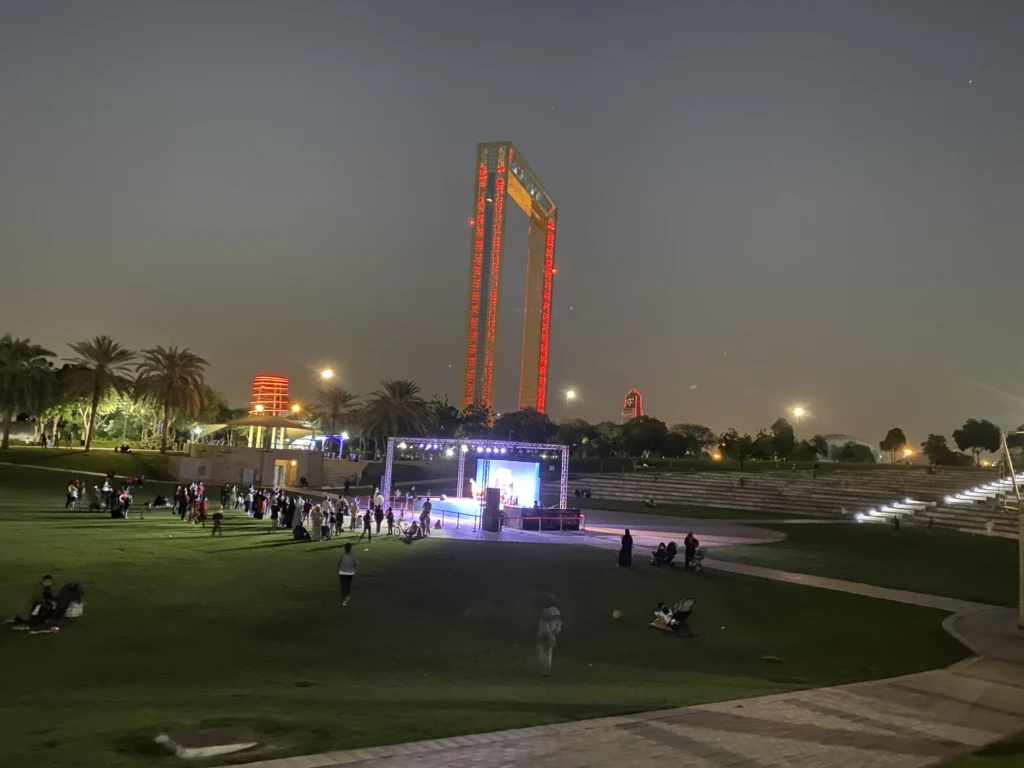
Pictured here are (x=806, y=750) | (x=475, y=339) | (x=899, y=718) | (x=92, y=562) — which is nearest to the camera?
(x=806, y=750)

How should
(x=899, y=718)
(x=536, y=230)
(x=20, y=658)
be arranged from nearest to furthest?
(x=899, y=718) → (x=20, y=658) → (x=536, y=230)

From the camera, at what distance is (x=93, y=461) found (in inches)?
2365

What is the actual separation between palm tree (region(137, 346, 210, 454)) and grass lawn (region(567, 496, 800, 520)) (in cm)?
3748

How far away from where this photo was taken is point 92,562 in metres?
19.2

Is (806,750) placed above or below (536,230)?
below

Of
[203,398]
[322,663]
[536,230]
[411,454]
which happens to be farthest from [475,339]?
[322,663]

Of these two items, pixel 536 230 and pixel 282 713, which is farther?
pixel 536 230

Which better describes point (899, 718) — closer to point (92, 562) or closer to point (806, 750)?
point (806, 750)

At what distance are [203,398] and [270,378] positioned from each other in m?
33.6

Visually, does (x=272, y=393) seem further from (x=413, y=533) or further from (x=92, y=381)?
(x=413, y=533)

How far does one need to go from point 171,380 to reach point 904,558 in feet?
202

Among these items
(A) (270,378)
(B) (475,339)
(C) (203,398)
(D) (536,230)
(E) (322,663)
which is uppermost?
(D) (536,230)

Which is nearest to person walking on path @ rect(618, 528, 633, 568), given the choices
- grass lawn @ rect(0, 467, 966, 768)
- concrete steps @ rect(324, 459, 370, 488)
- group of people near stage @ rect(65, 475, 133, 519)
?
grass lawn @ rect(0, 467, 966, 768)

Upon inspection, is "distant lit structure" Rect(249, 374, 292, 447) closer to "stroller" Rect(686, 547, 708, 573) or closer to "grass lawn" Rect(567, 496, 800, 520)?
"grass lawn" Rect(567, 496, 800, 520)
